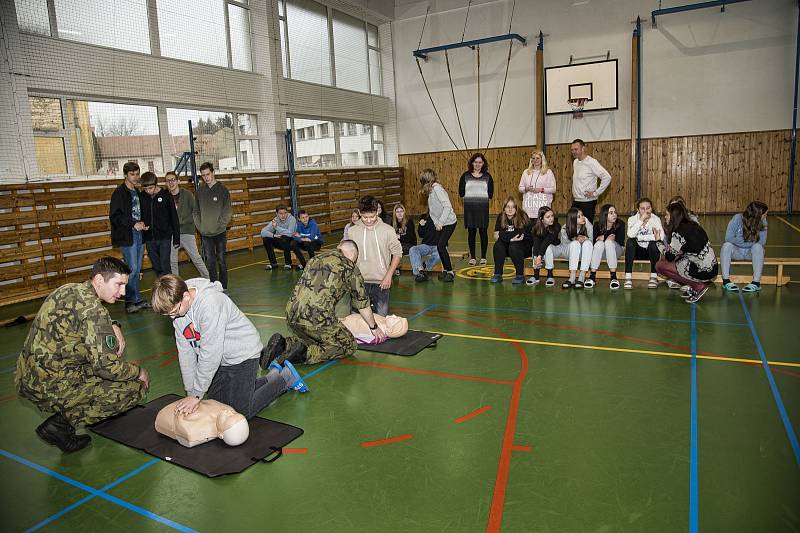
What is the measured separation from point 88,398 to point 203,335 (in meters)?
1.09

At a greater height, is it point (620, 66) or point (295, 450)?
point (620, 66)

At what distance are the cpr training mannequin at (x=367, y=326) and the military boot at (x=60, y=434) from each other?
7.96 feet

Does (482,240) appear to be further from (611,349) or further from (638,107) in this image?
(638,107)

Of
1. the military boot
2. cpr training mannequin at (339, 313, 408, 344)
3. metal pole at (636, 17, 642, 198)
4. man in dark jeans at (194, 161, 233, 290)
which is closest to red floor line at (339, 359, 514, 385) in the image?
cpr training mannequin at (339, 313, 408, 344)

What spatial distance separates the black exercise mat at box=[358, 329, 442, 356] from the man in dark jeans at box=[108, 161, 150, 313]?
3.75 meters

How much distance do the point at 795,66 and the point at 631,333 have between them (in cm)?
1290

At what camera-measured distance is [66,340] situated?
3.51 m

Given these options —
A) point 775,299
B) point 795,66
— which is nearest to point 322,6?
point 795,66

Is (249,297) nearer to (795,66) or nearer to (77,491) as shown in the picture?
(77,491)

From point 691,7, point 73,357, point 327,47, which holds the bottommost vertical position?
point 73,357

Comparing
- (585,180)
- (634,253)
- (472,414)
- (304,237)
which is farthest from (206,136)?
(472,414)

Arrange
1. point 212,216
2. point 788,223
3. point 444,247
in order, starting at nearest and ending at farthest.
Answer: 1. point 212,216
2. point 444,247
3. point 788,223

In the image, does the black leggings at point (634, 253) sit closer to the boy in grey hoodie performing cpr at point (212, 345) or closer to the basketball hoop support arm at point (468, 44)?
the boy in grey hoodie performing cpr at point (212, 345)

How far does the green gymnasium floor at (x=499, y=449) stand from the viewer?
280cm
